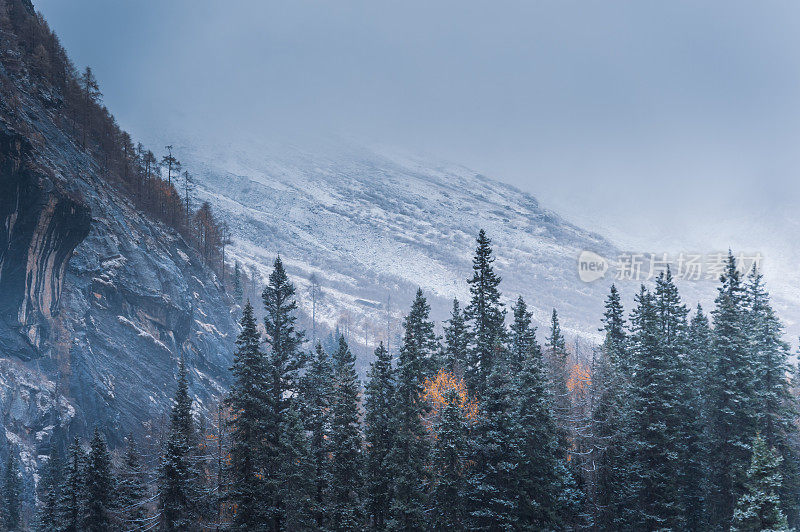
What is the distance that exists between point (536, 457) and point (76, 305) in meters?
58.0

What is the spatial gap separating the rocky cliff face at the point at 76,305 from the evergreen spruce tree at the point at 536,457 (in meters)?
47.4

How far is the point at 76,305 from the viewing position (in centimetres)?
7269

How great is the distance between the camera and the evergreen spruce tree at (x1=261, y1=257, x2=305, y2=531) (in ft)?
115

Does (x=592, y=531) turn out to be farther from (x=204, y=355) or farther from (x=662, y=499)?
(x=204, y=355)

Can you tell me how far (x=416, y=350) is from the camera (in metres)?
40.0

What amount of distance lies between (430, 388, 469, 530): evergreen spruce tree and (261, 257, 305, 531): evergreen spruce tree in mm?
8572

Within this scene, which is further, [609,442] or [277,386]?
[609,442]

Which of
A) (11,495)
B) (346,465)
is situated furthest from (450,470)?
(11,495)

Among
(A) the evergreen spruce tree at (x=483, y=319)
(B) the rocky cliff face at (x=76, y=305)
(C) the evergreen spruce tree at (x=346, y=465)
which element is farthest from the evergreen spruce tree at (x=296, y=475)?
(B) the rocky cliff face at (x=76, y=305)

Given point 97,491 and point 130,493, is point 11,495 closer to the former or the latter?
point 130,493

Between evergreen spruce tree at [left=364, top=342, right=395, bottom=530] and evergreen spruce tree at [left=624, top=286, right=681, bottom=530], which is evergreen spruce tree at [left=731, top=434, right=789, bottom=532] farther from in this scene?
evergreen spruce tree at [left=364, top=342, right=395, bottom=530]

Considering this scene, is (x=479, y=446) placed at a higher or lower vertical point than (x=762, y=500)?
higher

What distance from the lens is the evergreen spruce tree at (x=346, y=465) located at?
36.8 m

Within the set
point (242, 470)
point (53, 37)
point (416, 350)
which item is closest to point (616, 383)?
point (416, 350)
